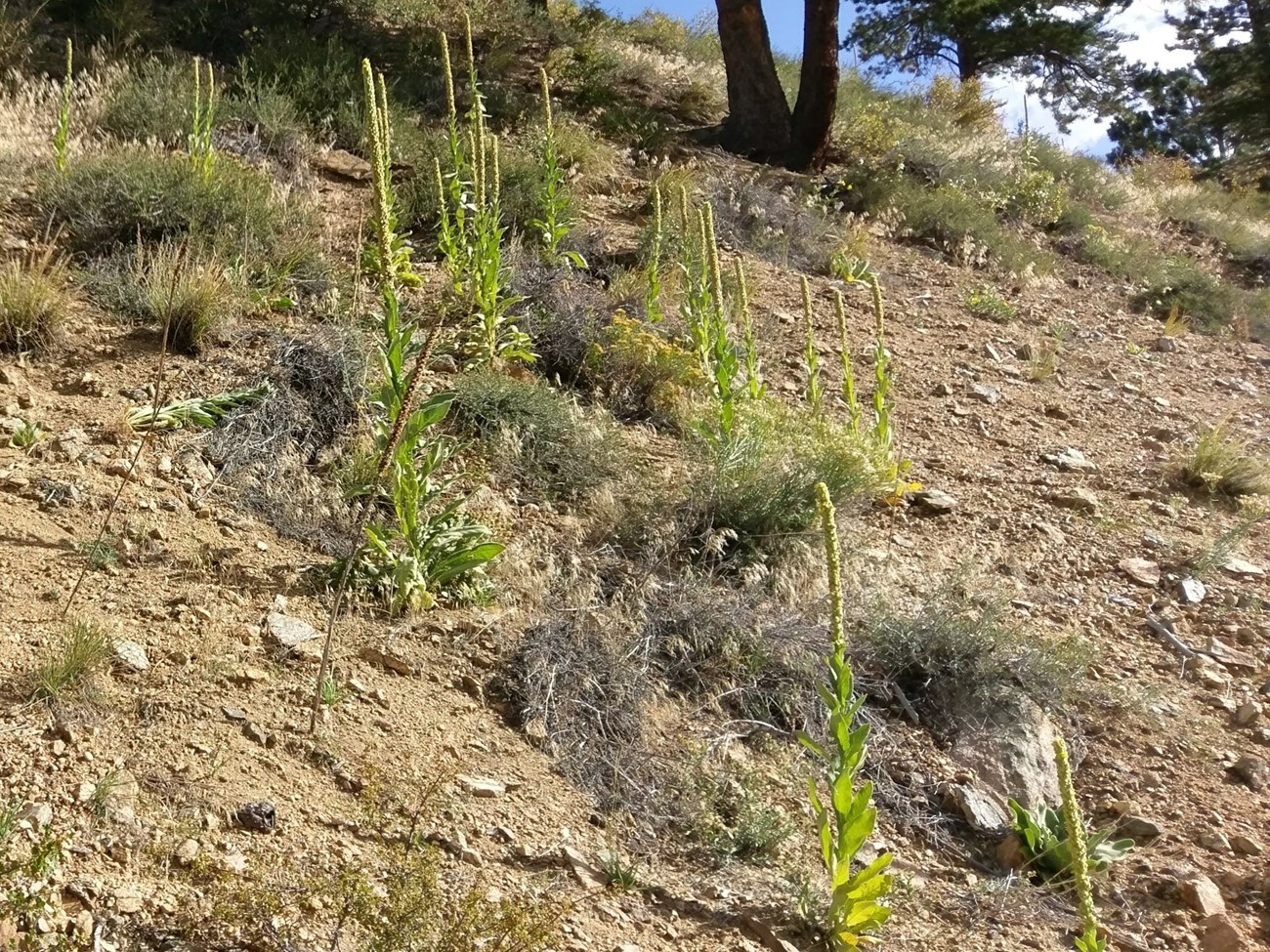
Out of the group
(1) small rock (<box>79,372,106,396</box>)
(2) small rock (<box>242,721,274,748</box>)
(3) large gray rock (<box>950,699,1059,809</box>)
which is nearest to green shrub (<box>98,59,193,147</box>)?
(1) small rock (<box>79,372,106,396</box>)

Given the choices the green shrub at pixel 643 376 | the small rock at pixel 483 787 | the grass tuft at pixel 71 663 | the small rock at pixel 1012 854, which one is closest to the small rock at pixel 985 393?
the green shrub at pixel 643 376

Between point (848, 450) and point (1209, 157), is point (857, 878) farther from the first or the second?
point (1209, 157)

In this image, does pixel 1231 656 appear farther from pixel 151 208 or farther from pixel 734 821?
pixel 151 208

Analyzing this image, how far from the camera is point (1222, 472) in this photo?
593 cm

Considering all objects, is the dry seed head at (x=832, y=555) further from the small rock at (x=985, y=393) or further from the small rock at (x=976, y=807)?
the small rock at (x=985, y=393)

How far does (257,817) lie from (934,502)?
3.65 metres

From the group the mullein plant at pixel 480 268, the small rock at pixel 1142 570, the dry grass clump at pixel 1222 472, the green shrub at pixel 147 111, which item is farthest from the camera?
the green shrub at pixel 147 111

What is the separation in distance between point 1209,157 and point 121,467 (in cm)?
1915

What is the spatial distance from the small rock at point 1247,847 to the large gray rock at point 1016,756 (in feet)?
1.81

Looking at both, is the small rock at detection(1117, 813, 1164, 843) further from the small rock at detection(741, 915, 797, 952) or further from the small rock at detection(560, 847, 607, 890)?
the small rock at detection(560, 847, 607, 890)

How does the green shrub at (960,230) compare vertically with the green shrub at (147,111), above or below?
above

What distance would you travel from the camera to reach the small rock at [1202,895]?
124 inches

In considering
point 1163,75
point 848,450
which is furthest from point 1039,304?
point 1163,75

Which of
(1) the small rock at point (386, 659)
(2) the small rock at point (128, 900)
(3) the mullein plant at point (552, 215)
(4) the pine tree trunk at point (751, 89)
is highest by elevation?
(4) the pine tree trunk at point (751, 89)
